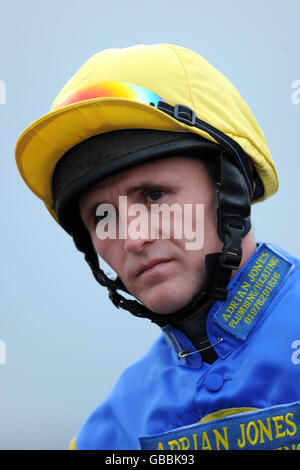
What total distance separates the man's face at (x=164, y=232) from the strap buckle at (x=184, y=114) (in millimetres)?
133

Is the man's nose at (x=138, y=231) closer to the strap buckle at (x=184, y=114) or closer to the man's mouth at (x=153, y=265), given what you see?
the man's mouth at (x=153, y=265)

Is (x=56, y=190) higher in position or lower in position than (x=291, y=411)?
higher

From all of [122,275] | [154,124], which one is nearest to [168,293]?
[122,275]

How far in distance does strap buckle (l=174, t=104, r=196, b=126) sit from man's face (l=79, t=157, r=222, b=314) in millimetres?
133

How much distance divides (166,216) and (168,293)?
0.27m

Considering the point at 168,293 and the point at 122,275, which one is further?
the point at 122,275

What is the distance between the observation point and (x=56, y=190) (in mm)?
2475

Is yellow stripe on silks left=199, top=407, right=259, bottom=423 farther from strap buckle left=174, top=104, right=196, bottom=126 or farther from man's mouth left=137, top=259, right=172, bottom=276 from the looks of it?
strap buckle left=174, top=104, right=196, bottom=126

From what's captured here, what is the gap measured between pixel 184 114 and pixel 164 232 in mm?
429

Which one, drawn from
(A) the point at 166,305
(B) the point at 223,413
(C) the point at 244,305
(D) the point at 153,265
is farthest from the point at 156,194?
(B) the point at 223,413

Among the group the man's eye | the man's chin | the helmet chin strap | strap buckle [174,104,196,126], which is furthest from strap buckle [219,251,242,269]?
strap buckle [174,104,196,126]

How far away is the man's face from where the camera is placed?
214 centimetres
